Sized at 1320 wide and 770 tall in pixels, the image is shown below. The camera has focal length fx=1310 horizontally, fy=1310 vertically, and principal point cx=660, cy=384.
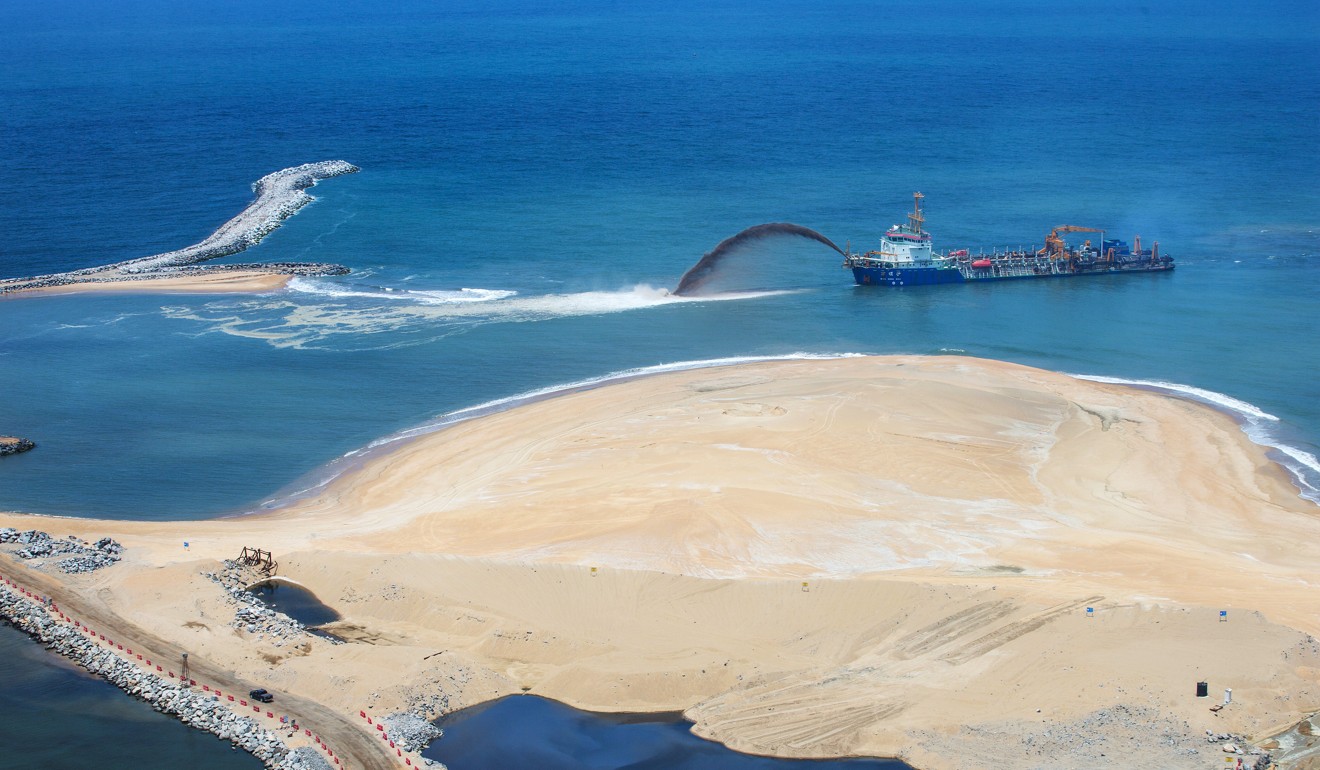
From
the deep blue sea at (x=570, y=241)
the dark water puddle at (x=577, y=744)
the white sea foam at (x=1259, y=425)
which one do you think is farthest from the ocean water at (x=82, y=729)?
the white sea foam at (x=1259, y=425)

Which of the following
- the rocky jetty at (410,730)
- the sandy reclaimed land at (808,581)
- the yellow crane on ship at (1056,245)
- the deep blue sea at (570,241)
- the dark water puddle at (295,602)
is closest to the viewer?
the rocky jetty at (410,730)

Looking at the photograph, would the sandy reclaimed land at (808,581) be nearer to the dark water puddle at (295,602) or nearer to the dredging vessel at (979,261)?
the dark water puddle at (295,602)

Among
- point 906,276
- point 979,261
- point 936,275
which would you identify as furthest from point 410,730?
point 979,261

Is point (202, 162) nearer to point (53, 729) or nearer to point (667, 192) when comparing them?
point (667, 192)

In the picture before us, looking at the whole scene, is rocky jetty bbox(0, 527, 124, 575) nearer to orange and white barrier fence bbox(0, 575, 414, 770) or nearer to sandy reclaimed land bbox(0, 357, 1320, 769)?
sandy reclaimed land bbox(0, 357, 1320, 769)

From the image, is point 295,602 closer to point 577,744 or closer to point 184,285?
point 577,744

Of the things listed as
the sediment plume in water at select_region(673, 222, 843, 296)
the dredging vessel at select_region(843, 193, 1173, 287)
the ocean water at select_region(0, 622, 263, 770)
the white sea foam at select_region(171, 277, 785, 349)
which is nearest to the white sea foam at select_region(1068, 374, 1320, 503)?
the dredging vessel at select_region(843, 193, 1173, 287)

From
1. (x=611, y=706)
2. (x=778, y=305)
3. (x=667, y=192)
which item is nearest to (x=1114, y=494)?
(x=611, y=706)
